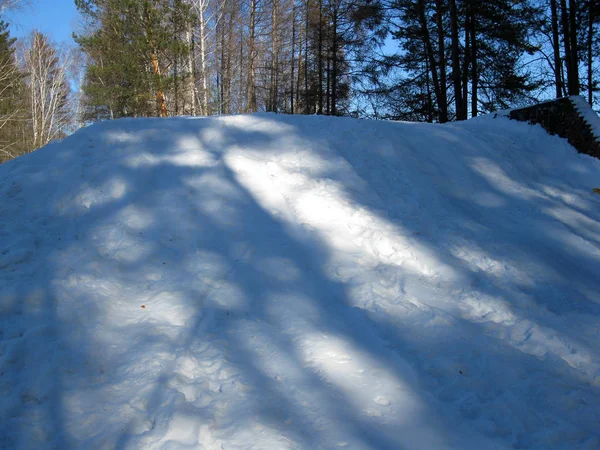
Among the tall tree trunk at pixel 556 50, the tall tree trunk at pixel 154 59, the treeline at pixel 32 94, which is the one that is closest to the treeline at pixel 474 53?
the tall tree trunk at pixel 556 50

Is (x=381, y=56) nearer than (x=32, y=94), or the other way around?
(x=381, y=56)

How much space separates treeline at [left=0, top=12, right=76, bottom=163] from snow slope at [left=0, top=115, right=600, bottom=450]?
47.2 ft

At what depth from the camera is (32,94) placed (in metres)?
20.4

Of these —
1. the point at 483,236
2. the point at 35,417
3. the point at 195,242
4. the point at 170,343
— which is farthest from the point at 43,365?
the point at 483,236

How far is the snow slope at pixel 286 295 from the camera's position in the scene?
Result: 8.64ft

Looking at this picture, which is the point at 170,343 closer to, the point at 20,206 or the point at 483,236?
the point at 20,206

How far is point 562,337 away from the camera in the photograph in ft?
11.7

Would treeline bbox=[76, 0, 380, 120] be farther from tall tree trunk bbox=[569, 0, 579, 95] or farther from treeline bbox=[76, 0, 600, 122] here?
tall tree trunk bbox=[569, 0, 579, 95]

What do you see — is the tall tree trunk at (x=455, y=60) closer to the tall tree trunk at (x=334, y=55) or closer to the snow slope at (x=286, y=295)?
the tall tree trunk at (x=334, y=55)

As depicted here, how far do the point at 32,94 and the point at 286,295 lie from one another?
73.8 ft

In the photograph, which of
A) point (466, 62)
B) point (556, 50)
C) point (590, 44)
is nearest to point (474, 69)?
point (466, 62)

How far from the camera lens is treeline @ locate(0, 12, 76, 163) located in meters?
17.1

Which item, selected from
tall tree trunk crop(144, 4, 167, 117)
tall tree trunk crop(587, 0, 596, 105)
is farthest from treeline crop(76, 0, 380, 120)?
tall tree trunk crop(587, 0, 596, 105)

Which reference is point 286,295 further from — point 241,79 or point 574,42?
point 241,79
